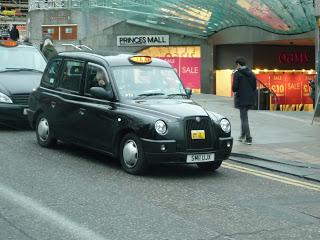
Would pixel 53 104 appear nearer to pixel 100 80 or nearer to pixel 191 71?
pixel 100 80

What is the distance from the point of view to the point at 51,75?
413 inches

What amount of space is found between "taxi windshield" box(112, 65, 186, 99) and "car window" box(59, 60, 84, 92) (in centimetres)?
82

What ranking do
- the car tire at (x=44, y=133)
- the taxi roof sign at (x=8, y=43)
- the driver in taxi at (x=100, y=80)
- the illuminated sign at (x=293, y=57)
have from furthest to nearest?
the illuminated sign at (x=293, y=57) → the taxi roof sign at (x=8, y=43) → the car tire at (x=44, y=133) → the driver in taxi at (x=100, y=80)

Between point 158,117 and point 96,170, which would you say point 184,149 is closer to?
point 158,117

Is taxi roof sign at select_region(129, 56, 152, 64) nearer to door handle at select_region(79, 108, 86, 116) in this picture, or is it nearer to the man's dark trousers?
door handle at select_region(79, 108, 86, 116)

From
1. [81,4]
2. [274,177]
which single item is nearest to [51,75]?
[274,177]

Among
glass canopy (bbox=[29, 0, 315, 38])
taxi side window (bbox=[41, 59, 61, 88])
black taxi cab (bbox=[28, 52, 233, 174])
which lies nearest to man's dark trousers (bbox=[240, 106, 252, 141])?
black taxi cab (bbox=[28, 52, 233, 174])

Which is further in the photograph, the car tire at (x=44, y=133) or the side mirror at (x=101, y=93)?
the car tire at (x=44, y=133)

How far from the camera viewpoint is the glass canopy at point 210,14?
20.7 meters

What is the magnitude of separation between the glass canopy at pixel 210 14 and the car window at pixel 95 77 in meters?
12.0

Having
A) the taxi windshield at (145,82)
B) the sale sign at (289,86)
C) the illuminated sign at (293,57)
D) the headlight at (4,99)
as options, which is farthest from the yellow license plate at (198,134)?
the illuminated sign at (293,57)

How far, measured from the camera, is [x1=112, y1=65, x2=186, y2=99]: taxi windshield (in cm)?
894

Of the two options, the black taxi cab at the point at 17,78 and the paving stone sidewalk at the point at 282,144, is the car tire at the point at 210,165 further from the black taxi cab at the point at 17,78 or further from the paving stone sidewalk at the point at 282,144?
the black taxi cab at the point at 17,78

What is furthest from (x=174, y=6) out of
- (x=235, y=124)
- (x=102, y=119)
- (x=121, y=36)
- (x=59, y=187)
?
(x=59, y=187)
